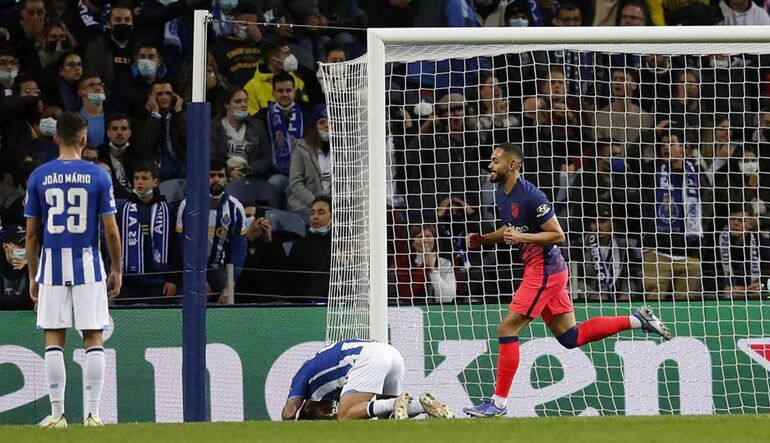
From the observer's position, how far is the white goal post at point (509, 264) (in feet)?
34.1

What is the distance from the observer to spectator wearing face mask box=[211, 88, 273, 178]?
517 inches

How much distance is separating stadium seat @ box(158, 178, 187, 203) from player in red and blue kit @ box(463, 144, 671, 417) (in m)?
3.67

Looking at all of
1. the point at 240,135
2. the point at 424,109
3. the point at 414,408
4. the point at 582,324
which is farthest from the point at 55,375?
the point at 240,135

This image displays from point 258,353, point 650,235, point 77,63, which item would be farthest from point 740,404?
point 77,63

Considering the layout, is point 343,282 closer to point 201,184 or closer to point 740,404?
point 201,184

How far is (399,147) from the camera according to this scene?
1282 cm

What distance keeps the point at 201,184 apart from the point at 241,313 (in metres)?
2.17

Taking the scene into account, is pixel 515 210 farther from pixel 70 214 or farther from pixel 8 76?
pixel 8 76

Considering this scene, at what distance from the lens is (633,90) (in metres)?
13.0

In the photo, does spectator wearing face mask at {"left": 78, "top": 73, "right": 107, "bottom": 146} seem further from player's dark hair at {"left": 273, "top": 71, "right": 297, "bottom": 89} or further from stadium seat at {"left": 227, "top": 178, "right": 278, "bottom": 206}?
player's dark hair at {"left": 273, "top": 71, "right": 297, "bottom": 89}

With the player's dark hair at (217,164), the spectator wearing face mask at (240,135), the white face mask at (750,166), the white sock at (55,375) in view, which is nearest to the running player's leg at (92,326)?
the white sock at (55,375)

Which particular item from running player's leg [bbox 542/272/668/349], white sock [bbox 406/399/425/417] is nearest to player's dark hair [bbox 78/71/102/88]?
running player's leg [bbox 542/272/668/349]

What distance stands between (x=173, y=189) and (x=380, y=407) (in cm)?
497

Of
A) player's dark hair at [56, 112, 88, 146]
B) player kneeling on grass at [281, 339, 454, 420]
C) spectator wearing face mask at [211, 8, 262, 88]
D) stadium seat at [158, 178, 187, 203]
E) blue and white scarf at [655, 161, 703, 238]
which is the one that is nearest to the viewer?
player's dark hair at [56, 112, 88, 146]
